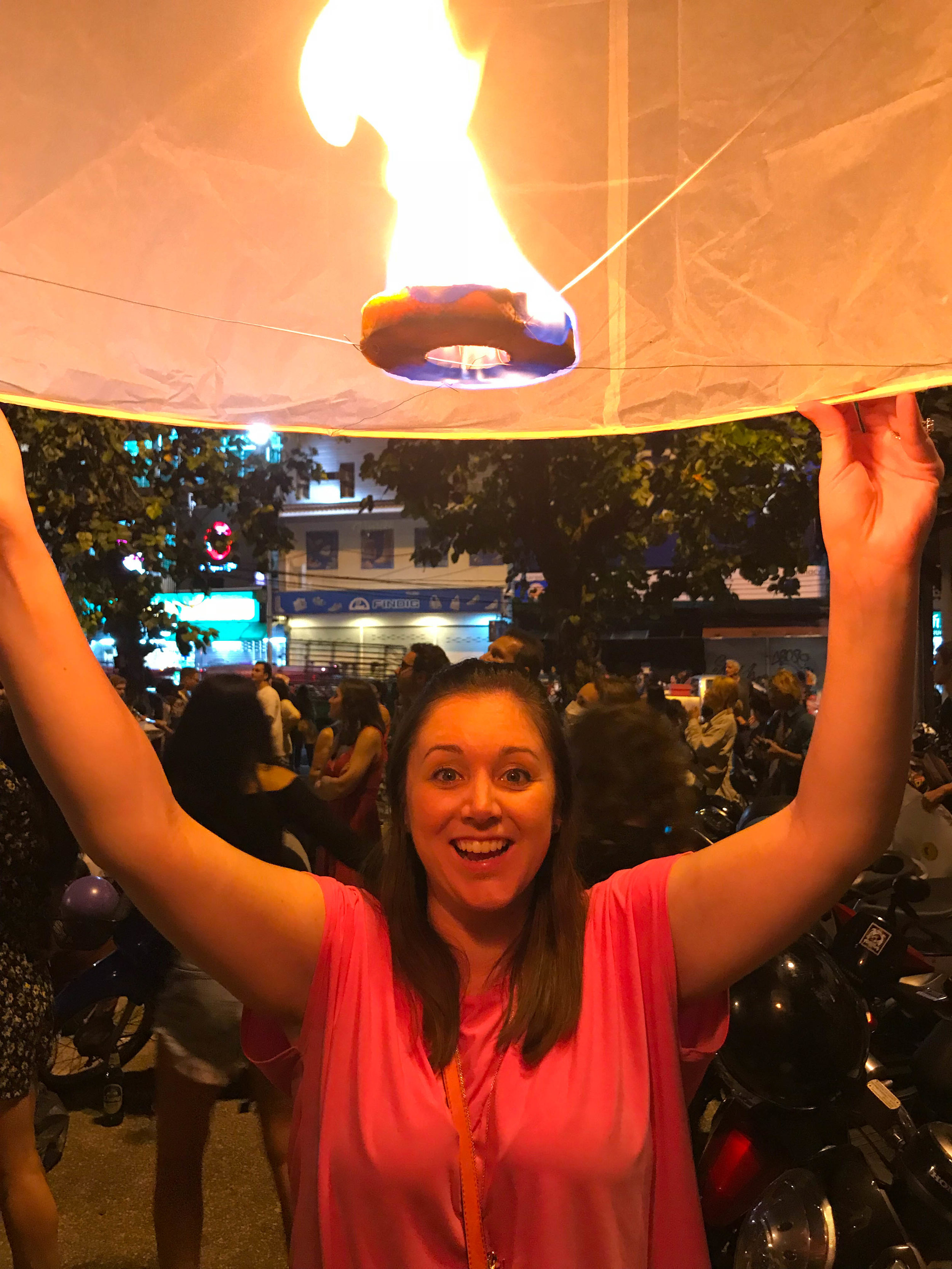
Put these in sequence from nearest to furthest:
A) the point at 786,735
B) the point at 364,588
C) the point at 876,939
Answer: the point at 876,939, the point at 786,735, the point at 364,588

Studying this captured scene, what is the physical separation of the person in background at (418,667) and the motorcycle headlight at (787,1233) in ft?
11.0

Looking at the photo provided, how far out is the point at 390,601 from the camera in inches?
1548

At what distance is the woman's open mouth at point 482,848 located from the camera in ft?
5.17

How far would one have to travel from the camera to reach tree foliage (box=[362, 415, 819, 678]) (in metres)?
8.95

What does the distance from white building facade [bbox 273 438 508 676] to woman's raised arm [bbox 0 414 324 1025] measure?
3443cm

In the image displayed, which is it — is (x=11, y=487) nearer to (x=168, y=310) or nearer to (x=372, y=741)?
(x=168, y=310)

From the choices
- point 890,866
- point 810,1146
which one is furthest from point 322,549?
point 810,1146

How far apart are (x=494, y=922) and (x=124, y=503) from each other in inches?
310

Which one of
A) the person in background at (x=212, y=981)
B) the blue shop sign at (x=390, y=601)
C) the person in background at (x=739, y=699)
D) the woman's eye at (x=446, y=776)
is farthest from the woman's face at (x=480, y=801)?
the blue shop sign at (x=390, y=601)

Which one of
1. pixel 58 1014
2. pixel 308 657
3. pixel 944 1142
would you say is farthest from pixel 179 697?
pixel 308 657

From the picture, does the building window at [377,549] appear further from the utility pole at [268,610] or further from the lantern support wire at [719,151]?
the lantern support wire at [719,151]

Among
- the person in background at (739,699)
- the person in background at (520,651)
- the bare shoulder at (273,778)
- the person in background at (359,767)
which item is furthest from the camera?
the person in background at (739,699)

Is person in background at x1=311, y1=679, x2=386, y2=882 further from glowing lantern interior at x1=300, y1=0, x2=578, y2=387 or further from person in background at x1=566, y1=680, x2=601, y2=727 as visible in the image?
glowing lantern interior at x1=300, y1=0, x2=578, y2=387

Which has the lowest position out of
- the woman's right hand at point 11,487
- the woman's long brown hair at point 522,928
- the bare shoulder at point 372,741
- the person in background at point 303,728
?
the person in background at point 303,728
